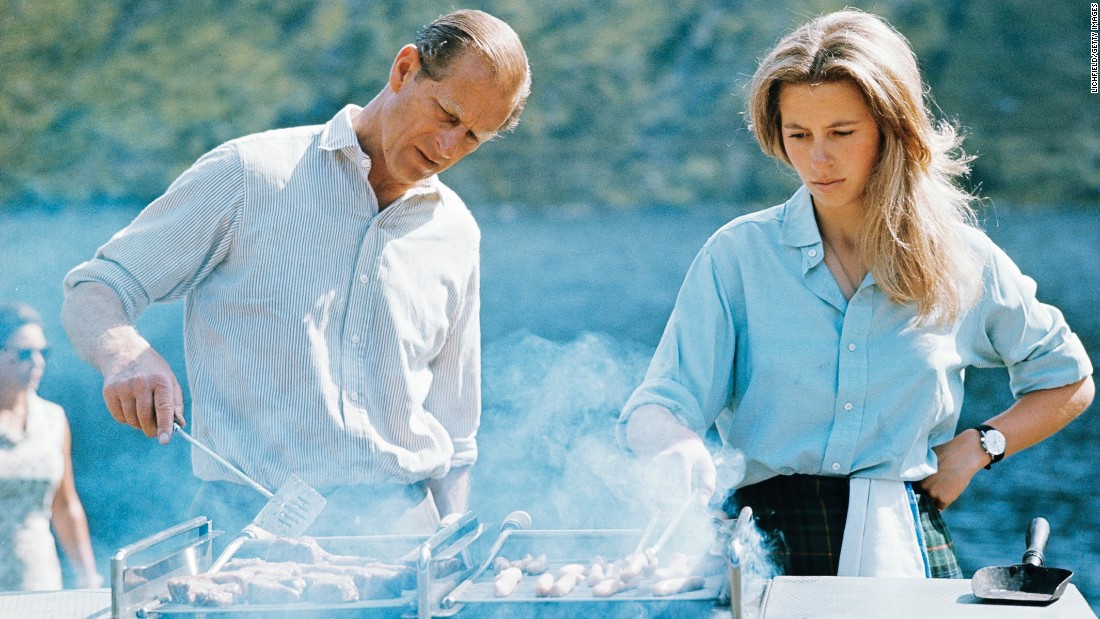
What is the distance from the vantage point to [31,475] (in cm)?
492

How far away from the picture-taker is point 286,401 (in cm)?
269

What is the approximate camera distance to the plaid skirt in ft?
7.81

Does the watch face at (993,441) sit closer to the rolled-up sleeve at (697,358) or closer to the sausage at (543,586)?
the rolled-up sleeve at (697,358)

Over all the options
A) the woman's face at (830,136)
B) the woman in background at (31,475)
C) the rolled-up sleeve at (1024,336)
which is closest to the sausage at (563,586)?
the woman's face at (830,136)

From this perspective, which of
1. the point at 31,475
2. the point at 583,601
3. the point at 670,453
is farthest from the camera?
the point at 31,475

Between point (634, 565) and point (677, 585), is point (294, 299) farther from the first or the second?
point (677, 585)

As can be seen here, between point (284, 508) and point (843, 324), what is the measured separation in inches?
51.1

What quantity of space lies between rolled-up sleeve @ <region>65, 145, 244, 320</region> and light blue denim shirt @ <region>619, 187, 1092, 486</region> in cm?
108

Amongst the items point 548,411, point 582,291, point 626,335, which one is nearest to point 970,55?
point 582,291

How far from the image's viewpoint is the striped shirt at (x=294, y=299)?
105 inches

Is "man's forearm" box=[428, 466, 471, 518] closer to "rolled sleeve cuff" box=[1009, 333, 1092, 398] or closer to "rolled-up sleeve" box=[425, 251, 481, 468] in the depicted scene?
"rolled-up sleeve" box=[425, 251, 481, 468]

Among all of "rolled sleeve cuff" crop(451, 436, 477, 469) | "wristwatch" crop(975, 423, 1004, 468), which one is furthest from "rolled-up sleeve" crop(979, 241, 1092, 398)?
"rolled sleeve cuff" crop(451, 436, 477, 469)

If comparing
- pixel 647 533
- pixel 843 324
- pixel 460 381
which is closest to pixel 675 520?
pixel 647 533

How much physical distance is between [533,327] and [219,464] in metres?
23.7
